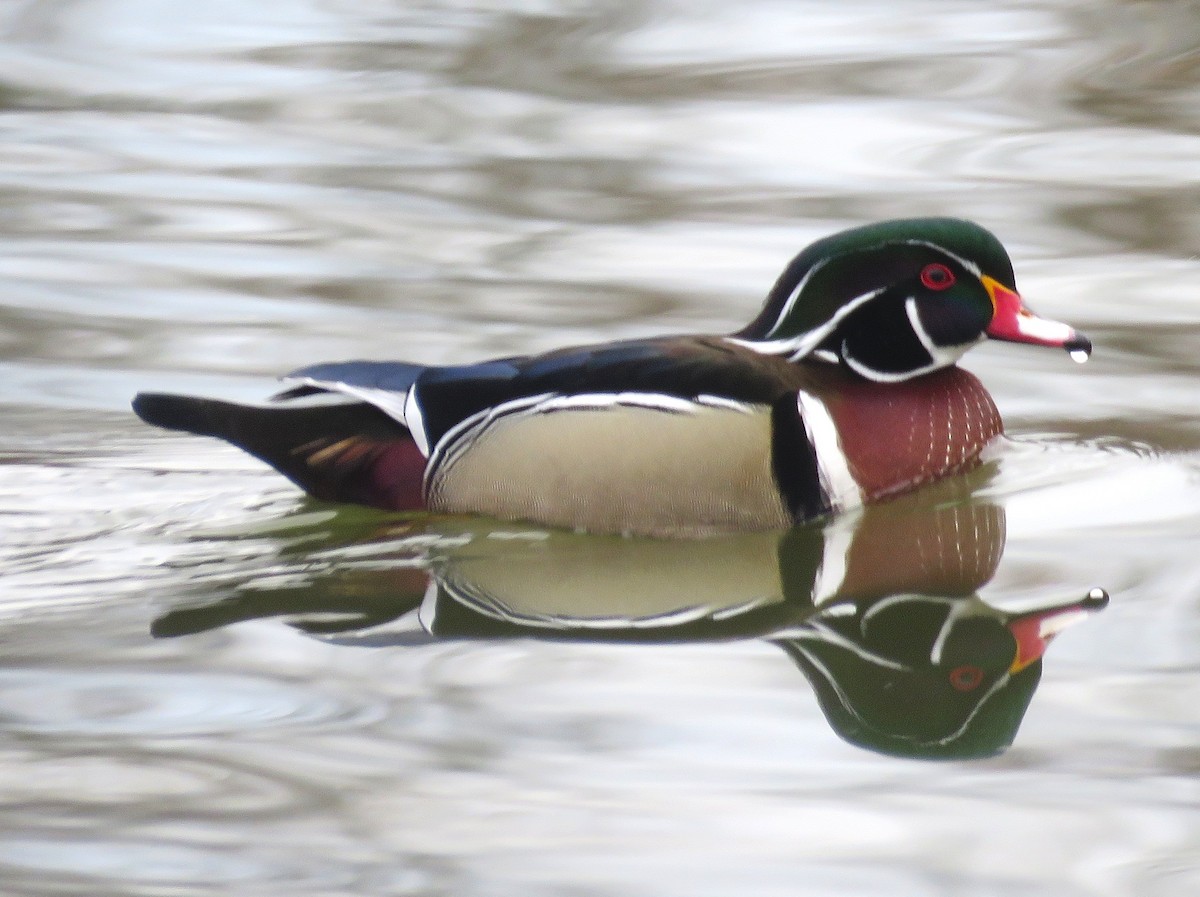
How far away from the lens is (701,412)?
16.8ft

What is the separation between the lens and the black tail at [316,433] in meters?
5.39

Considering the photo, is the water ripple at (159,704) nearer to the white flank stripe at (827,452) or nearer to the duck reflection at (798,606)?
the duck reflection at (798,606)

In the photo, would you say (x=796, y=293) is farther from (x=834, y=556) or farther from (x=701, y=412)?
(x=834, y=556)

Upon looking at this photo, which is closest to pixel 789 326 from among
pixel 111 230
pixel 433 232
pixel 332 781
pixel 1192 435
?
pixel 1192 435

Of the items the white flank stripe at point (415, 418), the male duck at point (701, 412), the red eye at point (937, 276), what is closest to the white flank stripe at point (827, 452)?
the male duck at point (701, 412)

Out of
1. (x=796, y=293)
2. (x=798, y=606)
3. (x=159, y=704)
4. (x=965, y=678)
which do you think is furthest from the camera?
(x=796, y=293)

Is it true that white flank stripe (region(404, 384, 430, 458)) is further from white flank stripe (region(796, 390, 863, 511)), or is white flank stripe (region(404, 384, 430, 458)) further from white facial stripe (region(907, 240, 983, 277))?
white facial stripe (region(907, 240, 983, 277))

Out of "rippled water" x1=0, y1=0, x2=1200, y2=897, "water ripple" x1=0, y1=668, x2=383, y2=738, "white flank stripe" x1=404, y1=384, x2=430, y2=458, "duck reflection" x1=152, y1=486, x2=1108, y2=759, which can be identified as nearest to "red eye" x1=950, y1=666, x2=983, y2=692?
"duck reflection" x1=152, y1=486, x2=1108, y2=759

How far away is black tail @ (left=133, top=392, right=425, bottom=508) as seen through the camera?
17.7ft

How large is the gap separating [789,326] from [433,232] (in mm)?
2867

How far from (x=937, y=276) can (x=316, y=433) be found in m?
1.67

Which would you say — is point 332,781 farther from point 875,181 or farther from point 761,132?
point 761,132

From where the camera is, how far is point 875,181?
28.0 ft

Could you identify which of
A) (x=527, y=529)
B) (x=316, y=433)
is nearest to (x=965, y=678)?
(x=527, y=529)
